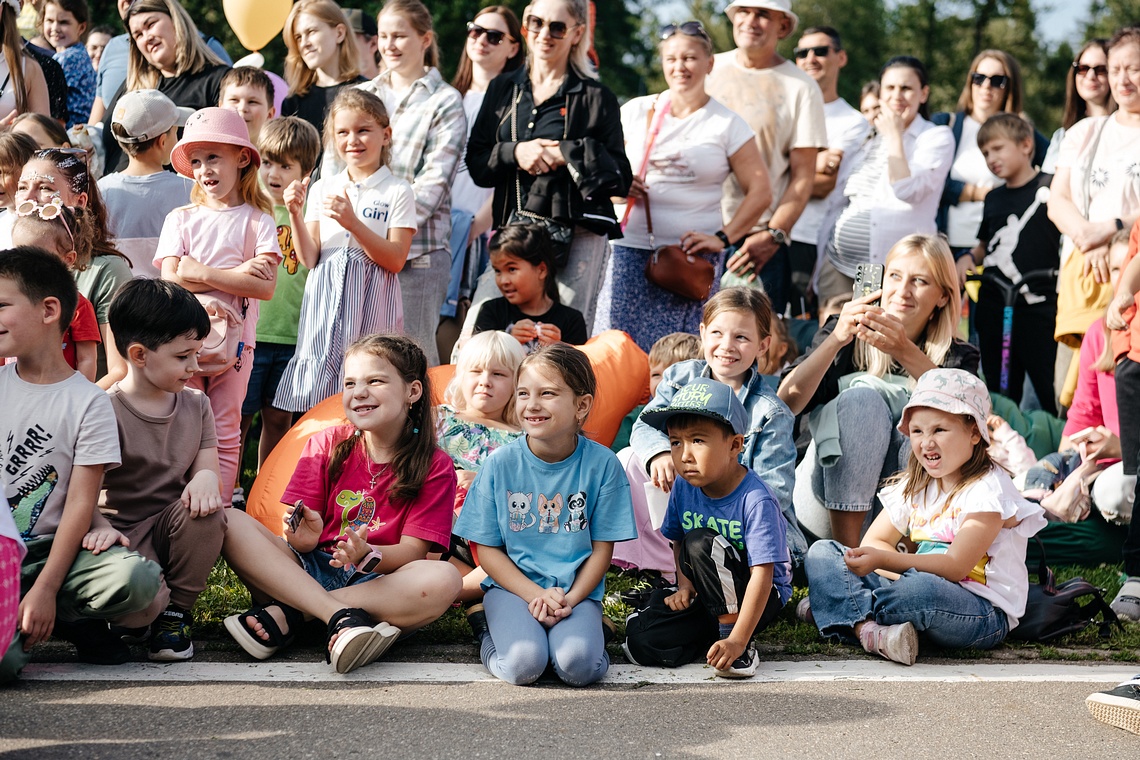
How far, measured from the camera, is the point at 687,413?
13.6 ft

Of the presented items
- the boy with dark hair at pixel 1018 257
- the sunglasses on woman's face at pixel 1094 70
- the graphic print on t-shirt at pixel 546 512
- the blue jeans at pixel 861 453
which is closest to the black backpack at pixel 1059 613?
the blue jeans at pixel 861 453

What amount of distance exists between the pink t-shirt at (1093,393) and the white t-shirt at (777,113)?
1.89 m

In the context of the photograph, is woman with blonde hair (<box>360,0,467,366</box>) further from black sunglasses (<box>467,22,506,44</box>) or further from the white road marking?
the white road marking

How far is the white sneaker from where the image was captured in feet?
13.6

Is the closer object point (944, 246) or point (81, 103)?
point (944, 246)

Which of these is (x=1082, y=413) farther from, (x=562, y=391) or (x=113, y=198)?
(x=113, y=198)

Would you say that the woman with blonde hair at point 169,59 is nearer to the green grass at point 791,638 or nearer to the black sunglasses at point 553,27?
the black sunglasses at point 553,27

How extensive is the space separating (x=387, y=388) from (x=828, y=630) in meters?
1.73

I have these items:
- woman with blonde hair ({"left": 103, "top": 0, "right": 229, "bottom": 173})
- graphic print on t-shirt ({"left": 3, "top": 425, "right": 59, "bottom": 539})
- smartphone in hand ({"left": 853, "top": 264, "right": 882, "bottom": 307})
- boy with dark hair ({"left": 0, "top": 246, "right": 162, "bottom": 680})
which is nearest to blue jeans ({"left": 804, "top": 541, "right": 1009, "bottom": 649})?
smartphone in hand ({"left": 853, "top": 264, "right": 882, "bottom": 307})

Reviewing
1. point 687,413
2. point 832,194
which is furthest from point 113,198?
point 832,194

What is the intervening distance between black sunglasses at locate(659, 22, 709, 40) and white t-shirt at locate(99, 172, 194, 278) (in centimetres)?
263

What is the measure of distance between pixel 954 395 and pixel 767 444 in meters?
0.75

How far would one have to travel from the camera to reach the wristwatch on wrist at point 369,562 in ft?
12.8

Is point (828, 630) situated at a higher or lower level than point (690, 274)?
lower
